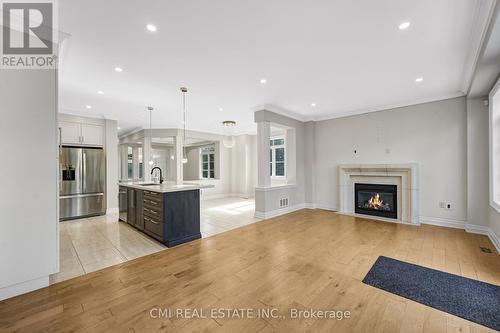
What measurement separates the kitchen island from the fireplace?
13.8ft

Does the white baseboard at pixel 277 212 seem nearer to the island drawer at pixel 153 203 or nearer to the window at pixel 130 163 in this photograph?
the island drawer at pixel 153 203

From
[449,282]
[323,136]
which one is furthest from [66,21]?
[323,136]

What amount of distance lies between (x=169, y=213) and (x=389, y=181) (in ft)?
16.5

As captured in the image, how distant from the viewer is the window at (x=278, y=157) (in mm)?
8094

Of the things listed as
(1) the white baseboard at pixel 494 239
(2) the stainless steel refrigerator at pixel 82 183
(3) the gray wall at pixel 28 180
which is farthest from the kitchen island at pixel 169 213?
(1) the white baseboard at pixel 494 239

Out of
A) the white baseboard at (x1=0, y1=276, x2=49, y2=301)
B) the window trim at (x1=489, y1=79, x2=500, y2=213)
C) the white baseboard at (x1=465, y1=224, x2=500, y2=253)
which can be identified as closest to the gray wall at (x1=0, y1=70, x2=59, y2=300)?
the white baseboard at (x1=0, y1=276, x2=49, y2=301)

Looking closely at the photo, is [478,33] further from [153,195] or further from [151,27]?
[153,195]

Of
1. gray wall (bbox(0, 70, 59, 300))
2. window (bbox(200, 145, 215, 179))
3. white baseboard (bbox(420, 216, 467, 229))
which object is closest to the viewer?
gray wall (bbox(0, 70, 59, 300))

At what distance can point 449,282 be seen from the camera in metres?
2.31

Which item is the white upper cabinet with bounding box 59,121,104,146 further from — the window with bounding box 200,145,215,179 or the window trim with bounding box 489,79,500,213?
the window trim with bounding box 489,79,500,213

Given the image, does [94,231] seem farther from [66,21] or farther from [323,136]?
[323,136]

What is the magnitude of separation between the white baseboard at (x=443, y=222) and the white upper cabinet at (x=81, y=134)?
845 centimetres

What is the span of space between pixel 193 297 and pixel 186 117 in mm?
5329

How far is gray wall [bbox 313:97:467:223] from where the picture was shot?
4.24 metres
